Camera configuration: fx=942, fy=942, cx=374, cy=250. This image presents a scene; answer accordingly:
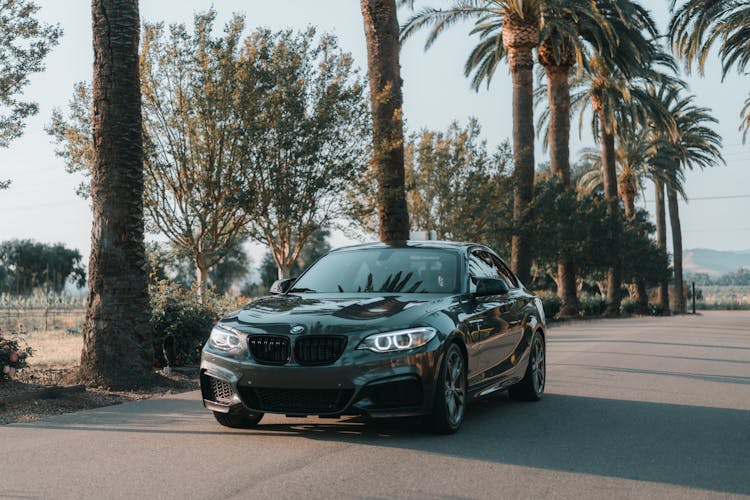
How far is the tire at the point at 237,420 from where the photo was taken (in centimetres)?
820

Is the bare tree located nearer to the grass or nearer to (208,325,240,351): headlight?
the grass

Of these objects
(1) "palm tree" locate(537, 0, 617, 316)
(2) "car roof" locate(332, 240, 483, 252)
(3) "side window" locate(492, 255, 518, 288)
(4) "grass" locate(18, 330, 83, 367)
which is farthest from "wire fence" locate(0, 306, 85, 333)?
(1) "palm tree" locate(537, 0, 617, 316)

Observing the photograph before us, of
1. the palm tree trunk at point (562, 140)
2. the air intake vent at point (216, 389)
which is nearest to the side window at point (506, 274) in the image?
the air intake vent at point (216, 389)

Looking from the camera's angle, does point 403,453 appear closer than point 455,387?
Yes

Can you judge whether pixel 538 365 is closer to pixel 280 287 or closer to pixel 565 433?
pixel 565 433

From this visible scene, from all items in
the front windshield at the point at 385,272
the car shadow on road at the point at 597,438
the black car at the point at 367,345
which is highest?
the front windshield at the point at 385,272

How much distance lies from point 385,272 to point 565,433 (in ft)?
7.41

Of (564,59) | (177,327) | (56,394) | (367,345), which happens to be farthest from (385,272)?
(564,59)

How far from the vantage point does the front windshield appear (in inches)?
350

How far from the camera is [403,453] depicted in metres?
7.20

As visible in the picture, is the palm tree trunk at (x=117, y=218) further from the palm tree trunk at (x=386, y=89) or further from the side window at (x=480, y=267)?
the palm tree trunk at (x=386, y=89)

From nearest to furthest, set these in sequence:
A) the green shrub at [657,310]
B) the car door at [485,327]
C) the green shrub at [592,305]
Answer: the car door at [485,327]
the green shrub at [592,305]
the green shrub at [657,310]

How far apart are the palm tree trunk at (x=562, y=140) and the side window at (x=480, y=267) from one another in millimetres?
27063

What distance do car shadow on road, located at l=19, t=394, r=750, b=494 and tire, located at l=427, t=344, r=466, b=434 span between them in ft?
0.40
